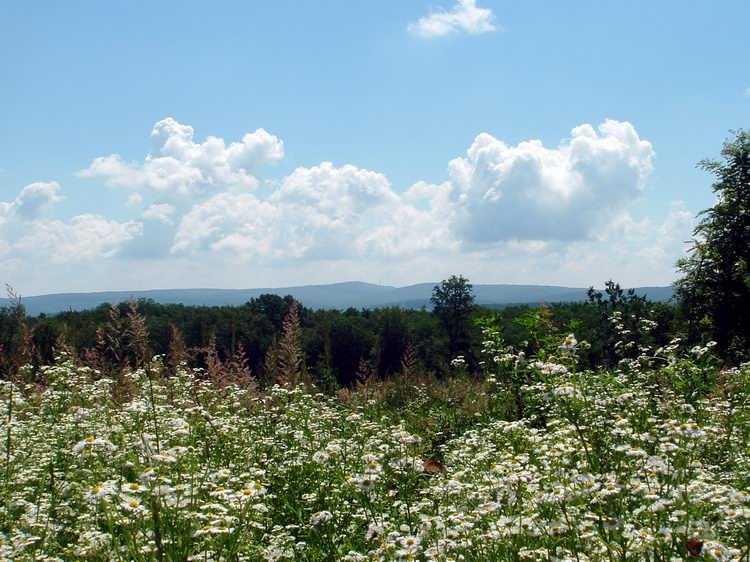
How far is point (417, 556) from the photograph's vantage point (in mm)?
3346

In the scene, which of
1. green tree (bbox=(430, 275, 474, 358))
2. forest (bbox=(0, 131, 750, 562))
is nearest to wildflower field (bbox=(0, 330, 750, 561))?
forest (bbox=(0, 131, 750, 562))

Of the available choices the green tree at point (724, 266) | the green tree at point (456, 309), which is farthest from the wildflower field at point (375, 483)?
the green tree at point (456, 309)

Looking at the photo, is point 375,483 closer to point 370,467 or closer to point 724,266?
point 370,467

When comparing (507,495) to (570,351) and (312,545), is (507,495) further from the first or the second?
(312,545)

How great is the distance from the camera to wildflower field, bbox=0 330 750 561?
9.99 feet

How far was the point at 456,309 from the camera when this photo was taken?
43.0m

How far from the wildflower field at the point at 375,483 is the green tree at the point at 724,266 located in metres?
14.1

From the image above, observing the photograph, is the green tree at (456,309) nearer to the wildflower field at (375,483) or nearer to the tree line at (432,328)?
the tree line at (432,328)

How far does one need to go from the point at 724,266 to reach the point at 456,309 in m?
23.8

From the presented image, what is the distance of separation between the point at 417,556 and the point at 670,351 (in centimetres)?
498

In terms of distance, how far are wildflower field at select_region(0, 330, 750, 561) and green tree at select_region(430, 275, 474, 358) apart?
116ft

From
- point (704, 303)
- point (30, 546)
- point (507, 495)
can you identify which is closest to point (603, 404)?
point (507, 495)

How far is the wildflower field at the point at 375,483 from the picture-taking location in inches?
120

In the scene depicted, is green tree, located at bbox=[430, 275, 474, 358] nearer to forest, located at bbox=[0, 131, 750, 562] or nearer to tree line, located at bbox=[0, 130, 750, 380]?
tree line, located at bbox=[0, 130, 750, 380]
